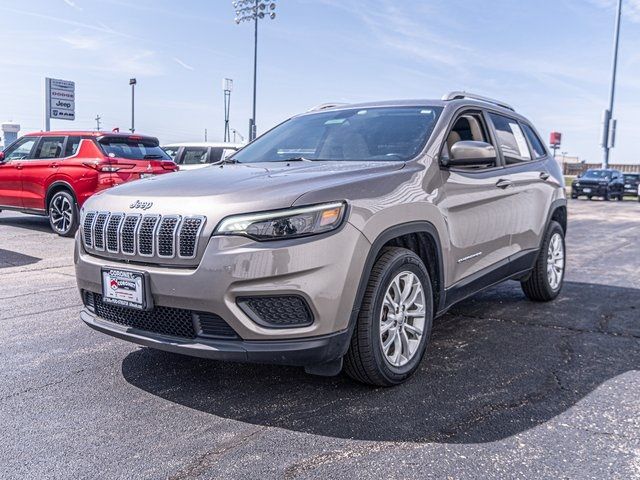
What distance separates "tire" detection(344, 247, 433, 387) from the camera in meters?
3.18

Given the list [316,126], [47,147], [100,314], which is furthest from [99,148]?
[100,314]

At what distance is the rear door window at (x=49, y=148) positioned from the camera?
34.8 feet

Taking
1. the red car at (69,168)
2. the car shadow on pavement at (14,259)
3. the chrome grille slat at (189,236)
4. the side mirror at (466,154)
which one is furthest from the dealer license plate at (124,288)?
the red car at (69,168)

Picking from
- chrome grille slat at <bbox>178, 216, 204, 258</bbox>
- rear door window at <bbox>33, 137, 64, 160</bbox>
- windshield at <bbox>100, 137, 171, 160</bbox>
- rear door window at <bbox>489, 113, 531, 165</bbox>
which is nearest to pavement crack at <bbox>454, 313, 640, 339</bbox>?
rear door window at <bbox>489, 113, 531, 165</bbox>

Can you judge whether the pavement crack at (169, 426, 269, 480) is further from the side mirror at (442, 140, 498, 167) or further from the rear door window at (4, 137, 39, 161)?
the rear door window at (4, 137, 39, 161)

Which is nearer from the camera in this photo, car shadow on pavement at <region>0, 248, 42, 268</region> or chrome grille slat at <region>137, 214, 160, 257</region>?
chrome grille slat at <region>137, 214, 160, 257</region>

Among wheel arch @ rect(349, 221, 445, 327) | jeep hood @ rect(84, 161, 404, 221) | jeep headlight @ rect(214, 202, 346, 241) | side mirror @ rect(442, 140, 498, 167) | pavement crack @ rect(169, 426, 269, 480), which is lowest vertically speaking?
pavement crack @ rect(169, 426, 269, 480)

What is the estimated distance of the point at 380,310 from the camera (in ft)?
10.6

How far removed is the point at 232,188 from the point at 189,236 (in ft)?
1.15

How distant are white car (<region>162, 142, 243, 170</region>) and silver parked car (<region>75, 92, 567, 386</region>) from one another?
33.9ft

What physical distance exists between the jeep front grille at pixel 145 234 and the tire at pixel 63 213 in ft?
23.5

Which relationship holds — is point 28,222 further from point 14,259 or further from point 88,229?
point 88,229

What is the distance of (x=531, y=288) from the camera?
5680 mm

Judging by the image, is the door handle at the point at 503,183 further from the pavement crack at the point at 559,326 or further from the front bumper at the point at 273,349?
the front bumper at the point at 273,349
